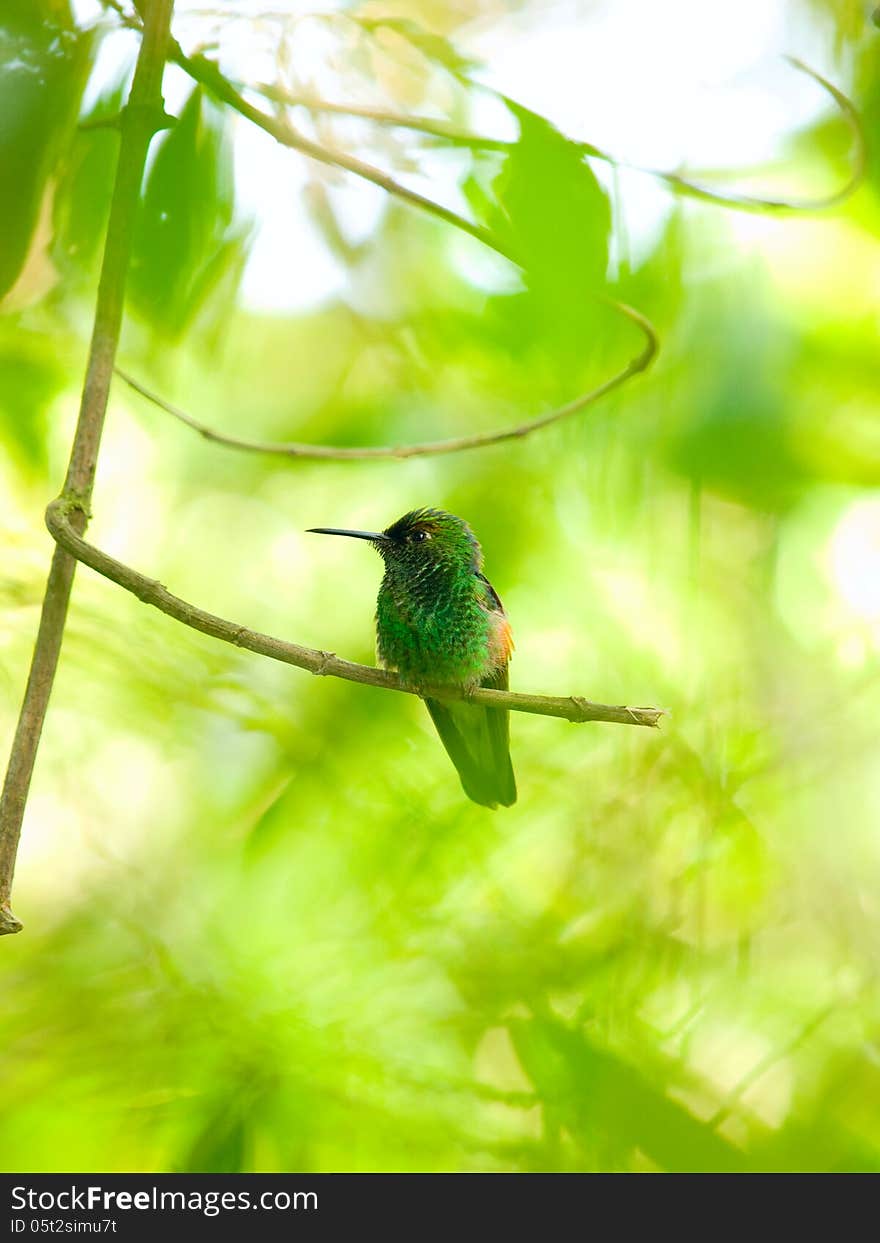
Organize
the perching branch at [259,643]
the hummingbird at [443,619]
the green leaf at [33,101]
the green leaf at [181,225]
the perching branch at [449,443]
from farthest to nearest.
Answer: the hummingbird at [443,619] → the perching branch at [449,443] → the perching branch at [259,643] → the green leaf at [181,225] → the green leaf at [33,101]

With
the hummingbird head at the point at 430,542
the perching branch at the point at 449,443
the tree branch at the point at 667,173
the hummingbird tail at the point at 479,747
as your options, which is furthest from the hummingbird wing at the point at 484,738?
the tree branch at the point at 667,173

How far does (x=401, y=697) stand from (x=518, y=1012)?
1.09 meters

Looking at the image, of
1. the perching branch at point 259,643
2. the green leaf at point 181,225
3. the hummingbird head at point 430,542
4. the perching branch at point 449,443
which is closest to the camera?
the green leaf at point 181,225

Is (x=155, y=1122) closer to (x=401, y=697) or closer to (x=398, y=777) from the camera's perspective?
(x=398, y=777)

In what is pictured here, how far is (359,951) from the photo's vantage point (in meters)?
2.67

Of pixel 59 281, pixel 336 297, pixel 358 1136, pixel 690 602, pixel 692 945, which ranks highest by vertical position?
pixel 59 281

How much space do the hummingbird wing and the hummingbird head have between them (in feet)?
0.34

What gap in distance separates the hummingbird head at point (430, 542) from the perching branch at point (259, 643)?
3.40 feet

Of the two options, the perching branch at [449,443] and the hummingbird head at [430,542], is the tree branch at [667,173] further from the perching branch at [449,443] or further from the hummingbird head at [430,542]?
the hummingbird head at [430,542]

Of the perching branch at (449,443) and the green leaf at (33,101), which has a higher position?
the green leaf at (33,101)

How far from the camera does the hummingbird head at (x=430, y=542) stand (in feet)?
11.2

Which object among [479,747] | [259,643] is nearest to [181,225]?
[259,643]

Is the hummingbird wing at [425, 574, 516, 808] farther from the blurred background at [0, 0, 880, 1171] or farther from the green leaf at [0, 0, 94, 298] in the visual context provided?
the green leaf at [0, 0, 94, 298]

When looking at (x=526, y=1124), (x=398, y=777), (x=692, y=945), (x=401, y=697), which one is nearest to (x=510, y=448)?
(x=401, y=697)
